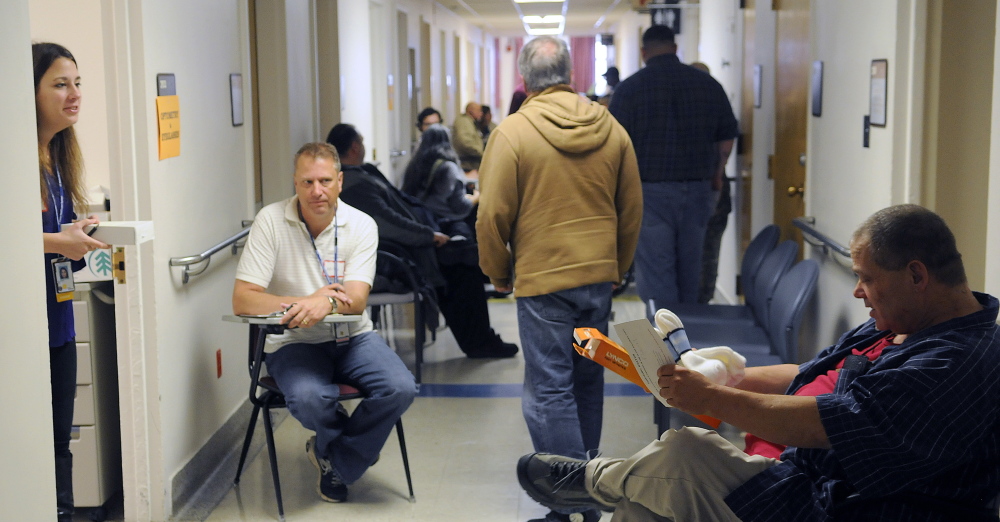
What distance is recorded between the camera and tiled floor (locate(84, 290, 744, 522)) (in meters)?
3.40

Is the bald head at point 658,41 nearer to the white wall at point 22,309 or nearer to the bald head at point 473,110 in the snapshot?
the white wall at point 22,309

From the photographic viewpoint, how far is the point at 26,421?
5.67 feet

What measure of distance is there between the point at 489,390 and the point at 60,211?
2.60 metres

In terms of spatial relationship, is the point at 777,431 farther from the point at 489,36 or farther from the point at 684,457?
the point at 489,36

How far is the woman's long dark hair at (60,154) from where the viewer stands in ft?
8.55

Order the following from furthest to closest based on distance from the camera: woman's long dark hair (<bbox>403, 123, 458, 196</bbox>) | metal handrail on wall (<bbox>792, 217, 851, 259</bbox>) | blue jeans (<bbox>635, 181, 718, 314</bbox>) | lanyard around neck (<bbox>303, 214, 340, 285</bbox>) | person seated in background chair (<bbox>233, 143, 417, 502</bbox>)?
woman's long dark hair (<bbox>403, 123, 458, 196</bbox>), blue jeans (<bbox>635, 181, 718, 314</bbox>), lanyard around neck (<bbox>303, 214, 340, 285</bbox>), metal handrail on wall (<bbox>792, 217, 851, 259</bbox>), person seated in background chair (<bbox>233, 143, 417, 502</bbox>)

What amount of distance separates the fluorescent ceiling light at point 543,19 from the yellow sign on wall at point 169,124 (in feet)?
42.2

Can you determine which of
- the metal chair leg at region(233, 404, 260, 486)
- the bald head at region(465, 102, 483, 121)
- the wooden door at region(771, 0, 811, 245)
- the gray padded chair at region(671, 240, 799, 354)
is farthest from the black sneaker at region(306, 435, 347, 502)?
the bald head at region(465, 102, 483, 121)

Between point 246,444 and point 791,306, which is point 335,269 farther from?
point 791,306

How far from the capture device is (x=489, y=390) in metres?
4.87

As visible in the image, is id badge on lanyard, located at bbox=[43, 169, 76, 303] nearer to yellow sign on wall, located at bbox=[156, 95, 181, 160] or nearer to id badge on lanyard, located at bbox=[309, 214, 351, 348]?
yellow sign on wall, located at bbox=[156, 95, 181, 160]

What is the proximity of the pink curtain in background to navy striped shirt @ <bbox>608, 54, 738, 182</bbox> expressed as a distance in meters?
22.3

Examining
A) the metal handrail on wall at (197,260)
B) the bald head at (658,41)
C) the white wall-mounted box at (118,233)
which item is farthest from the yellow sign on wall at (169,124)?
the bald head at (658,41)

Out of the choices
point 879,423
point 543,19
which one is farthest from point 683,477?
point 543,19
